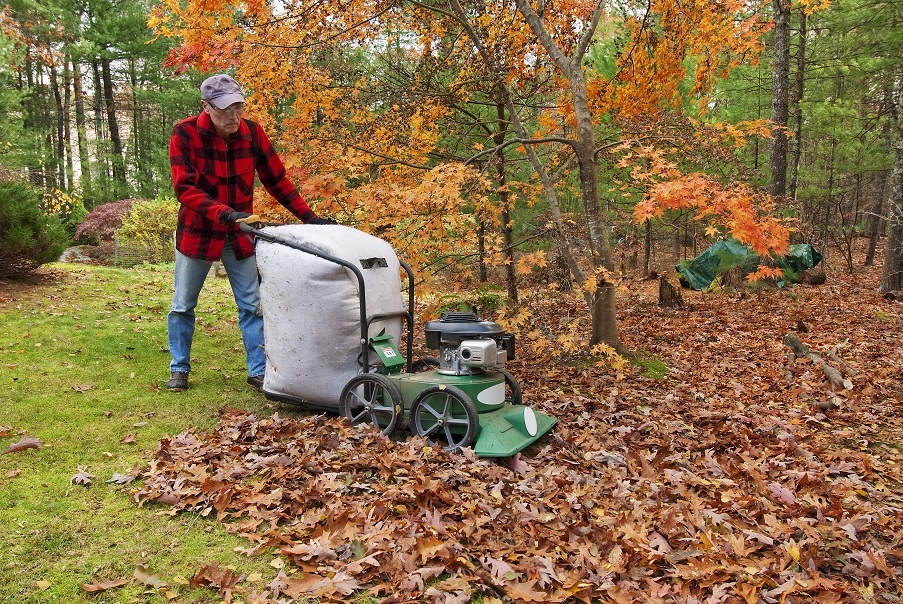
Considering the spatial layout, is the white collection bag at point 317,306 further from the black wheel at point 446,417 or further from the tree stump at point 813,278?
the tree stump at point 813,278

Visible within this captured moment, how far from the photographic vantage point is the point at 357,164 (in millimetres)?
5879

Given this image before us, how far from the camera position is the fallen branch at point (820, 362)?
16.1 feet

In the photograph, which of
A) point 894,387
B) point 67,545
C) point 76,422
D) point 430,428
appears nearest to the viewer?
point 67,545

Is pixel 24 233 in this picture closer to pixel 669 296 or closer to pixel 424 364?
pixel 424 364

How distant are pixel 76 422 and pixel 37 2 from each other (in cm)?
1860

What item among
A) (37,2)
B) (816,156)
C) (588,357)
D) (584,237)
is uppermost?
(37,2)

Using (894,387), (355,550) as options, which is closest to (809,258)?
(894,387)

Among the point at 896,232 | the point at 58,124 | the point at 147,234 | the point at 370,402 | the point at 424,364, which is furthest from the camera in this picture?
the point at 58,124

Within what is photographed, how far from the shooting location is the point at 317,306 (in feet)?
12.0

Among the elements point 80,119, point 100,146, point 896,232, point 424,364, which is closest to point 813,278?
point 896,232

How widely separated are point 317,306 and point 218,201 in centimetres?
113

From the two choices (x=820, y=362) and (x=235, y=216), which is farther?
(x=820, y=362)

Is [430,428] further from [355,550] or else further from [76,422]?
[76,422]

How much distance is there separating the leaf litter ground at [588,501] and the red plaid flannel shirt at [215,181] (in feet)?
4.04
